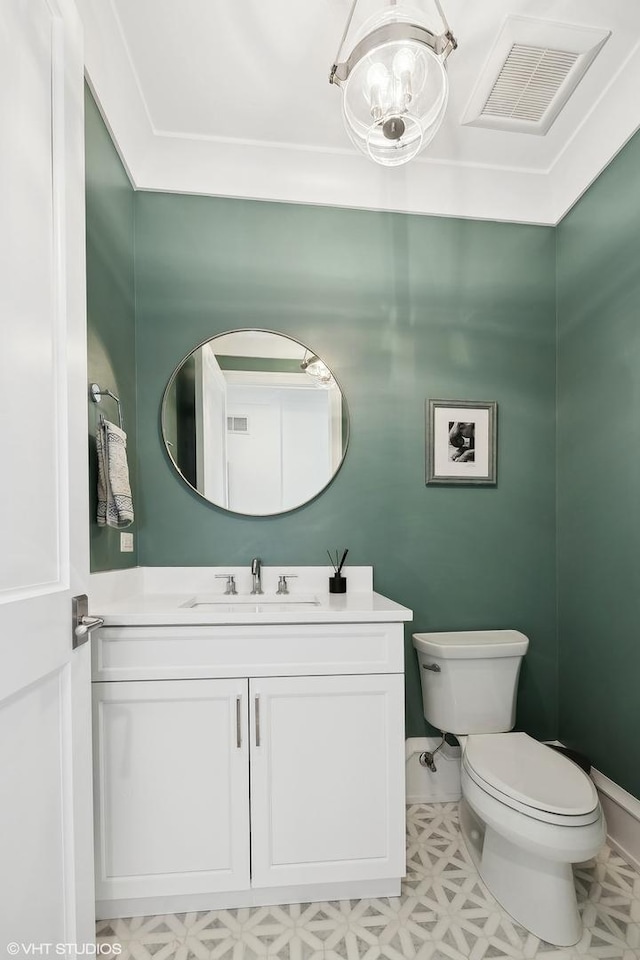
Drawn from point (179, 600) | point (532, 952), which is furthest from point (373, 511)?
point (532, 952)

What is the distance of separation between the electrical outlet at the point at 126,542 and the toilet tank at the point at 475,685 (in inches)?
47.5

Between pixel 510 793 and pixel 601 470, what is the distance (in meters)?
1.20

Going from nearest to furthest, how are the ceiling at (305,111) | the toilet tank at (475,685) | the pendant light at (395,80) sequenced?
the pendant light at (395,80)
the ceiling at (305,111)
the toilet tank at (475,685)

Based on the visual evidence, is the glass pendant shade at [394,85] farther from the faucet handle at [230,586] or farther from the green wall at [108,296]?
the faucet handle at [230,586]

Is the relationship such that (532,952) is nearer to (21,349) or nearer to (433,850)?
(433,850)

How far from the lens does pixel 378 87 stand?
1475mm

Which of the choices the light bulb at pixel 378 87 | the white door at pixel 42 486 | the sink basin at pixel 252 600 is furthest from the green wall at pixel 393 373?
the white door at pixel 42 486

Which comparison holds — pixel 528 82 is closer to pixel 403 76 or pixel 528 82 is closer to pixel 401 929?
pixel 403 76

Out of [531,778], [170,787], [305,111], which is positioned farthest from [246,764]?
[305,111]

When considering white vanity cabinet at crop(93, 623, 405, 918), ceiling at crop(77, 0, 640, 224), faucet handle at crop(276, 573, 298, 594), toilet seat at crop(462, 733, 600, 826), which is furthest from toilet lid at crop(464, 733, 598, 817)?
ceiling at crop(77, 0, 640, 224)

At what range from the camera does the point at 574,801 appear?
144cm

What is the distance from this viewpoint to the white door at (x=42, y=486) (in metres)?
0.86

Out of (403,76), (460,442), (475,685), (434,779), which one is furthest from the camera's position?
(460,442)

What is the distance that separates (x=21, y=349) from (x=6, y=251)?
0.16 metres
